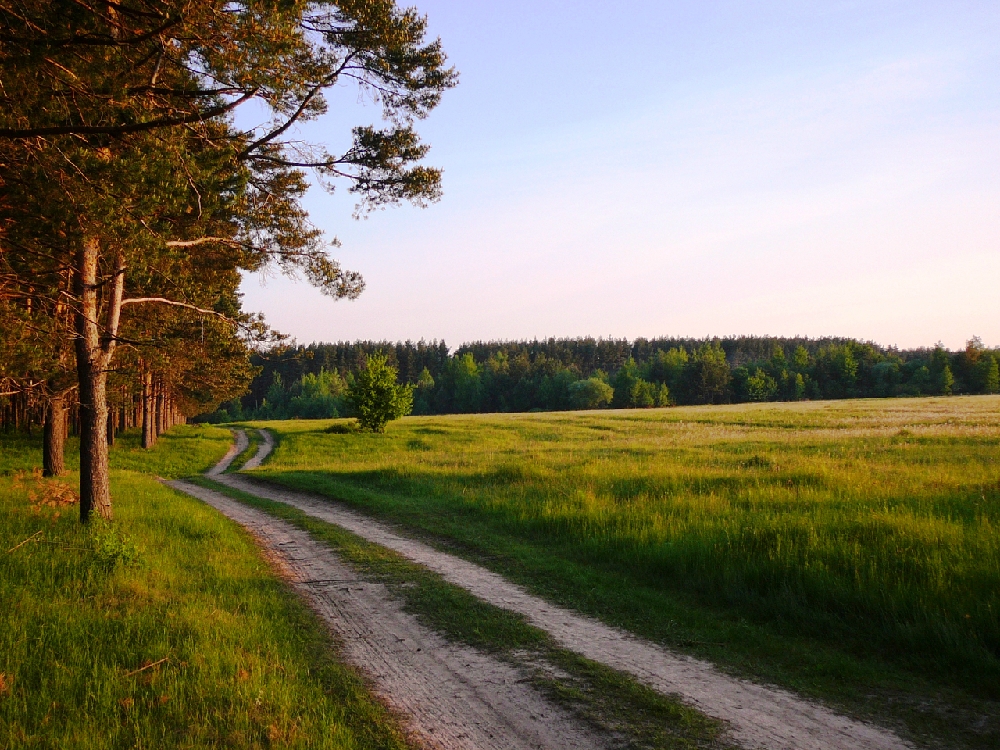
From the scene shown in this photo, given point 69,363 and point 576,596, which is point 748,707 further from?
point 69,363

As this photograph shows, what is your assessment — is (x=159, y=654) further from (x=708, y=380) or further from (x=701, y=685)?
(x=708, y=380)

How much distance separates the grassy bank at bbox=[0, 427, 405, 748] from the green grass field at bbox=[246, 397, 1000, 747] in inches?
133

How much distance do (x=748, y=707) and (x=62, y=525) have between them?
11.1 m

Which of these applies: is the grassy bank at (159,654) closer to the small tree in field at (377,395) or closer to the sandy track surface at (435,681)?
the sandy track surface at (435,681)

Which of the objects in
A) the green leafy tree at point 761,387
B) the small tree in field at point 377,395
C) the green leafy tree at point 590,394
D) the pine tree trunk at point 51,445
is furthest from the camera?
the green leafy tree at point 761,387

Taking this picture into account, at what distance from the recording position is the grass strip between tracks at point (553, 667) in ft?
15.2

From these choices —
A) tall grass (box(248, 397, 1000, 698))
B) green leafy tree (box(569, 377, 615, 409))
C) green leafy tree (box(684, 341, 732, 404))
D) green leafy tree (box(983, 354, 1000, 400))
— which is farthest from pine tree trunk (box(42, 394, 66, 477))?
green leafy tree (box(983, 354, 1000, 400))

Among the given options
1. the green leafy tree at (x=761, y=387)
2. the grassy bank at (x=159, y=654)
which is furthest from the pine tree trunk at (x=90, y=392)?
the green leafy tree at (x=761, y=387)

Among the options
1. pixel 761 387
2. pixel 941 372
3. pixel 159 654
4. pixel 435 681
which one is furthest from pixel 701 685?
pixel 941 372

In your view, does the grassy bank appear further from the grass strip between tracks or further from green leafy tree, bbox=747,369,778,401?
green leafy tree, bbox=747,369,778,401

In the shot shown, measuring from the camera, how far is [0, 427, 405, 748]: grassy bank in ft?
14.9

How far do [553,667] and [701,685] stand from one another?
4.26 feet

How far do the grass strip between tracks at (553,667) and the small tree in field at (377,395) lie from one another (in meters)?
34.7

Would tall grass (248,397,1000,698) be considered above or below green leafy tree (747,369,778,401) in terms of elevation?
below
